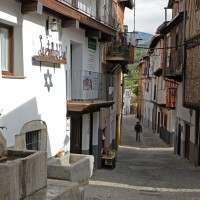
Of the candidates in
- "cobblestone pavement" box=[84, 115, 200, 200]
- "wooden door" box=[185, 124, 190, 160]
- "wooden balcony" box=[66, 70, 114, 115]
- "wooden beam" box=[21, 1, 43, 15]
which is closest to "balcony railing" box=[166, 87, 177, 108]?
"cobblestone pavement" box=[84, 115, 200, 200]

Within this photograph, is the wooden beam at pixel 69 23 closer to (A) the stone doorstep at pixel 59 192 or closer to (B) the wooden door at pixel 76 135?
(B) the wooden door at pixel 76 135

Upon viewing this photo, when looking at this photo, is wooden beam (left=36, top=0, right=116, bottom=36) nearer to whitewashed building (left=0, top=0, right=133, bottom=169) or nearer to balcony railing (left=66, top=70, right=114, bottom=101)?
whitewashed building (left=0, top=0, right=133, bottom=169)

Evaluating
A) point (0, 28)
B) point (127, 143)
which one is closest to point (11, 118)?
point (0, 28)

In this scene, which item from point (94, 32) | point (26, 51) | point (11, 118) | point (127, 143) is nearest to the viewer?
point (11, 118)

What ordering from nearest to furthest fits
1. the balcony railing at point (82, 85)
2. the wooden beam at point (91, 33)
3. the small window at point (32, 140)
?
the small window at point (32, 140), the balcony railing at point (82, 85), the wooden beam at point (91, 33)

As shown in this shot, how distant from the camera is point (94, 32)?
Result: 1468 centimetres

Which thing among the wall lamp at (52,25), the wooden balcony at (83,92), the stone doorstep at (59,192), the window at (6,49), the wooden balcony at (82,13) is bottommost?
the stone doorstep at (59,192)

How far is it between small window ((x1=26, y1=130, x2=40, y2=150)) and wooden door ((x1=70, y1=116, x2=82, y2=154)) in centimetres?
401

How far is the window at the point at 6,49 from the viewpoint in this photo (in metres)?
9.22

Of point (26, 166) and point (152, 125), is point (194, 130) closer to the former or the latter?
point (26, 166)

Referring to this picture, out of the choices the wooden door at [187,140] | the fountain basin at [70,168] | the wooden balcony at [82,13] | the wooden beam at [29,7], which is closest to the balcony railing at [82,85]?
the wooden balcony at [82,13]

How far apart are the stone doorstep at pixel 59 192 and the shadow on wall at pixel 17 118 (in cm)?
249

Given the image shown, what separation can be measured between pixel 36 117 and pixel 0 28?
7.75ft

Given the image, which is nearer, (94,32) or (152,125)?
(94,32)
